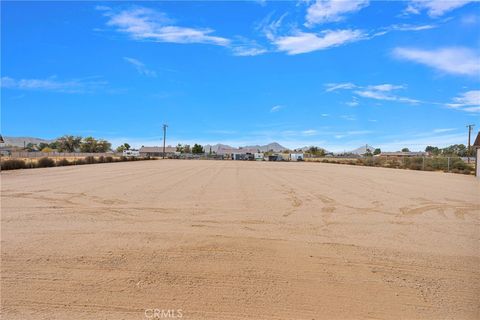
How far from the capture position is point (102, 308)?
396 centimetres

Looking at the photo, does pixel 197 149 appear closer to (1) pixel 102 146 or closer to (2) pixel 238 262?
(1) pixel 102 146

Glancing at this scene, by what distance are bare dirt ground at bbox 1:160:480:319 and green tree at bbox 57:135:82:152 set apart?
6304 inches

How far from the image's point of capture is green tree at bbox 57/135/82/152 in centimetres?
15562

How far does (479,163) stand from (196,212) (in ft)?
88.8

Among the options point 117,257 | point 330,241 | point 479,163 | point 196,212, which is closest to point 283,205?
point 196,212

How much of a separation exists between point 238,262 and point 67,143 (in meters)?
167

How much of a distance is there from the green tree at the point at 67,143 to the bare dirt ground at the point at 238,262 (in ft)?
525

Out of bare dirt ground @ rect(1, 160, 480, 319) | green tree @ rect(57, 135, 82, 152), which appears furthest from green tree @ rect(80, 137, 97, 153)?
bare dirt ground @ rect(1, 160, 480, 319)

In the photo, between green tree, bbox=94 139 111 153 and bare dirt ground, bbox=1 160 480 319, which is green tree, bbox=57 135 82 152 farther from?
bare dirt ground, bbox=1 160 480 319

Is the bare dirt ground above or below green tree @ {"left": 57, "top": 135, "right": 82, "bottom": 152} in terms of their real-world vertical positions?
below

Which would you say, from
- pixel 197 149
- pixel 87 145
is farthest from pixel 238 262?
pixel 87 145

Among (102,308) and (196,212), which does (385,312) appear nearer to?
(102,308)

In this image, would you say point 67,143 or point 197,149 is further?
point 197,149

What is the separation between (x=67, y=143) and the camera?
15538 cm
